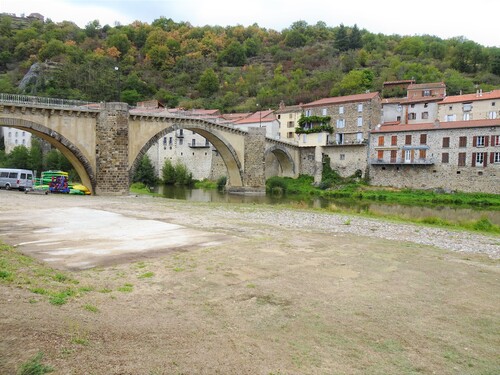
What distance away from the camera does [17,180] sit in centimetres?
3347

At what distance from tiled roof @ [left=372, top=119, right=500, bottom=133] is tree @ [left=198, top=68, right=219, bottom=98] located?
213 ft

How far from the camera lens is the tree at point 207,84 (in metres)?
110

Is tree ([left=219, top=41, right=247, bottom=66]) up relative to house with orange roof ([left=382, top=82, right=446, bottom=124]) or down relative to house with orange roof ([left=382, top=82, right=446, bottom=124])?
up

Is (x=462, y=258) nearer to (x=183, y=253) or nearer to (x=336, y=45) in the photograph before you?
(x=183, y=253)

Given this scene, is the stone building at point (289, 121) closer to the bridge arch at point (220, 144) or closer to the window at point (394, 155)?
the bridge arch at point (220, 144)

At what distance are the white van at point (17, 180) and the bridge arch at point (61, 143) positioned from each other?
338cm

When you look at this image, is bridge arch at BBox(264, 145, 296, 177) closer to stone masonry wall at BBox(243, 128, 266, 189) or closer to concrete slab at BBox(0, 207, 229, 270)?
stone masonry wall at BBox(243, 128, 266, 189)

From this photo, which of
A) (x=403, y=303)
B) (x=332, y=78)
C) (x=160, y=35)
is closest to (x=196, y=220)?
(x=403, y=303)

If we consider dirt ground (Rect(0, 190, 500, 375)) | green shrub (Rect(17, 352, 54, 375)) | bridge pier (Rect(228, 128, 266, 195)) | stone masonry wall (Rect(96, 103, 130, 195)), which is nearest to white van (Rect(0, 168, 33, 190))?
stone masonry wall (Rect(96, 103, 130, 195))

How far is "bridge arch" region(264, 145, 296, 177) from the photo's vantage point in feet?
197

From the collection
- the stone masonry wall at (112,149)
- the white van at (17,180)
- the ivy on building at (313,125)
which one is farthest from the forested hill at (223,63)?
the stone masonry wall at (112,149)

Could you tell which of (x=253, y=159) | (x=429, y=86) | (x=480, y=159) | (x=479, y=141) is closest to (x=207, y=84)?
(x=253, y=159)

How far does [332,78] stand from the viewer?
313 feet

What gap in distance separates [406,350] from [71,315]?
4.98 metres
